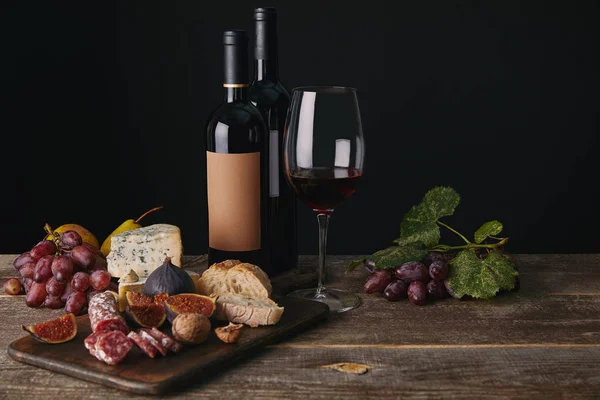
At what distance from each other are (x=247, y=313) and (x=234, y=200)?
0.31m

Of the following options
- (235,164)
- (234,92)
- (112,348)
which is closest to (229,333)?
(112,348)

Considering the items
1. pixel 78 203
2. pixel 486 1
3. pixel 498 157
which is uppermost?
pixel 486 1

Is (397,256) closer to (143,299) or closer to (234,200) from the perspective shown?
(234,200)

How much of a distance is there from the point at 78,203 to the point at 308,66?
1024 mm

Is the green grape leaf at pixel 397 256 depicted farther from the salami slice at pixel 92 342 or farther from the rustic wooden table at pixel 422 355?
the salami slice at pixel 92 342

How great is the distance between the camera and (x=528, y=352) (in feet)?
4.16

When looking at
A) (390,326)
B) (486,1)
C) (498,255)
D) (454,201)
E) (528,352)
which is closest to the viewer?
(528,352)

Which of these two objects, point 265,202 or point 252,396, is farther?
point 265,202

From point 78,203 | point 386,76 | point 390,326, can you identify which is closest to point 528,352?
point 390,326

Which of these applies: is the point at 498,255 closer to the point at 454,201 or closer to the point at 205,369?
the point at 454,201

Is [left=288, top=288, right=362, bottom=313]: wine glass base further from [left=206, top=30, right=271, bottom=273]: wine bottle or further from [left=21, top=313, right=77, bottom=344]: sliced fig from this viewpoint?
[left=21, top=313, right=77, bottom=344]: sliced fig

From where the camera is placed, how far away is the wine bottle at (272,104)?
166cm

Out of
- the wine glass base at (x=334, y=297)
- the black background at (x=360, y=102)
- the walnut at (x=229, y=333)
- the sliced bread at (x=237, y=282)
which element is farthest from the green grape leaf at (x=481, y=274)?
the black background at (x=360, y=102)

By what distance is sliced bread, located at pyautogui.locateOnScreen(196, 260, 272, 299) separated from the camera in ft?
4.67
